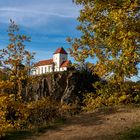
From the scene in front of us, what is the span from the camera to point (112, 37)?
468 inches

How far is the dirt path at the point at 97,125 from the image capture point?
14.7m

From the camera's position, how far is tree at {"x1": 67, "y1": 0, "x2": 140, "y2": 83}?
447 inches

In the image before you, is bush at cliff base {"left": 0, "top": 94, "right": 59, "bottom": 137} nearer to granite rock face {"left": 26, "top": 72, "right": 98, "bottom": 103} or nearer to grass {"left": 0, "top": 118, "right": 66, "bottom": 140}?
grass {"left": 0, "top": 118, "right": 66, "bottom": 140}

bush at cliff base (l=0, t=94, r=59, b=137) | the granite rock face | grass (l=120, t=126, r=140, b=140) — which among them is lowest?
A: grass (l=120, t=126, r=140, b=140)

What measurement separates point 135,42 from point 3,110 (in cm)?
598

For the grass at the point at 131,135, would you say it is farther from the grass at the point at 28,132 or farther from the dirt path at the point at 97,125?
the grass at the point at 28,132

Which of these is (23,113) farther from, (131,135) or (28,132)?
(131,135)

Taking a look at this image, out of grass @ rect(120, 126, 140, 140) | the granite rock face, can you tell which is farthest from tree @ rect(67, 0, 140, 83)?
the granite rock face

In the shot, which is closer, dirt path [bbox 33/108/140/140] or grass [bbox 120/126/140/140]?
grass [bbox 120/126/140/140]

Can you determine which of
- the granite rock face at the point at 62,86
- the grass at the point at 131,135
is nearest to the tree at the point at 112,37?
the grass at the point at 131,135

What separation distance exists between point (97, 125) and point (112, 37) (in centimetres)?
472

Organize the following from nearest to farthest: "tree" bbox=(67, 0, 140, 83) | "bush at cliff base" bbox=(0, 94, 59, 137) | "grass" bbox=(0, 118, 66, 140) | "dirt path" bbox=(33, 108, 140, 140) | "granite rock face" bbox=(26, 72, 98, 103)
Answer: "tree" bbox=(67, 0, 140, 83) < "dirt path" bbox=(33, 108, 140, 140) < "bush at cliff base" bbox=(0, 94, 59, 137) < "grass" bbox=(0, 118, 66, 140) < "granite rock face" bbox=(26, 72, 98, 103)

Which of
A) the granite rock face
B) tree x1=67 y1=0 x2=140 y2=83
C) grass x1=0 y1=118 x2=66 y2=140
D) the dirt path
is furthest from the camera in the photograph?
the granite rock face

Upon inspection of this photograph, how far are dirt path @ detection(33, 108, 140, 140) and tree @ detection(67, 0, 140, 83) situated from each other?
2110 mm
